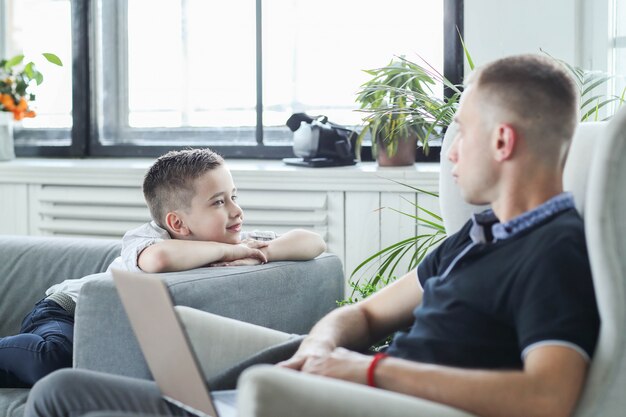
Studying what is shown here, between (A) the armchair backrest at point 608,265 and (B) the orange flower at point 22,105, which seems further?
(B) the orange flower at point 22,105

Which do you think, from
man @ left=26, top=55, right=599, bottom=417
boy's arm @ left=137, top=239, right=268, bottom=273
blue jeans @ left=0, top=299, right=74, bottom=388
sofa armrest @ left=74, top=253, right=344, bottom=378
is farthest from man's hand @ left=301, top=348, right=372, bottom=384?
blue jeans @ left=0, top=299, right=74, bottom=388

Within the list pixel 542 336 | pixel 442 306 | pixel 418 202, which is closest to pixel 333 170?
pixel 418 202

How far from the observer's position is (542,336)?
120 cm

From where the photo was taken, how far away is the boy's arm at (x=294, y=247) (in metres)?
2.22

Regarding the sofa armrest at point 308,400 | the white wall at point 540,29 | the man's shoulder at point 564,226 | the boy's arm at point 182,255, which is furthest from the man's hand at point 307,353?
the white wall at point 540,29

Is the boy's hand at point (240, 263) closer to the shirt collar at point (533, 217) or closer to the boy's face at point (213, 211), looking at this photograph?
the boy's face at point (213, 211)

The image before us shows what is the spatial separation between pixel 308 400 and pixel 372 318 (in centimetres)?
53

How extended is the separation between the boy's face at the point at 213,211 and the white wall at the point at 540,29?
1244 millimetres

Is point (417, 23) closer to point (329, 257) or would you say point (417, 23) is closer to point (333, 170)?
point (333, 170)

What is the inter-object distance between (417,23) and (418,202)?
31.4 inches

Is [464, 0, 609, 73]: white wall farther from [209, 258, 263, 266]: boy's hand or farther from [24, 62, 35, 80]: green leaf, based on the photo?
[24, 62, 35, 80]: green leaf

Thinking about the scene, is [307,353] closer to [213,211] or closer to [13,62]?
[213,211]

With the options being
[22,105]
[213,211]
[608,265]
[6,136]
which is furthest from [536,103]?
[6,136]

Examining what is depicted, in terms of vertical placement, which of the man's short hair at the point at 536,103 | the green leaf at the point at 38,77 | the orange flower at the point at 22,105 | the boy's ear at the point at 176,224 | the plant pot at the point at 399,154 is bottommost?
the boy's ear at the point at 176,224
